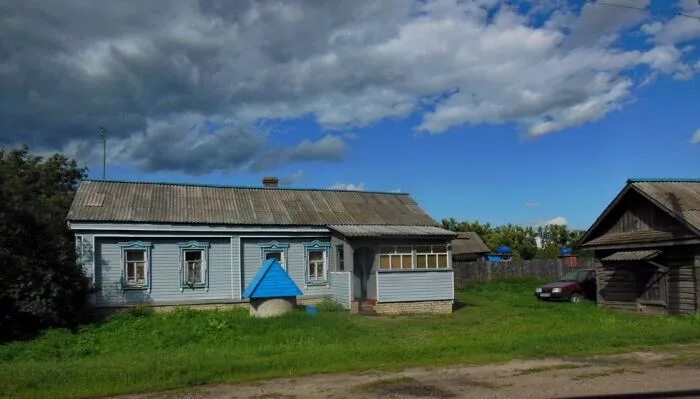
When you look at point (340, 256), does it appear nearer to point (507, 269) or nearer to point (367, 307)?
point (367, 307)

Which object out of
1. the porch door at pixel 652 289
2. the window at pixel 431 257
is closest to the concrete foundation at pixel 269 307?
the window at pixel 431 257

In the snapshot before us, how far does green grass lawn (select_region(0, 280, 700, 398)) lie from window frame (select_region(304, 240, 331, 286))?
3273mm

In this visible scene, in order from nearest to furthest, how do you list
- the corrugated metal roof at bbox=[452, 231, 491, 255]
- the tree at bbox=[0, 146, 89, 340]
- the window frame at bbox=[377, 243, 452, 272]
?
1. the tree at bbox=[0, 146, 89, 340]
2. the window frame at bbox=[377, 243, 452, 272]
3. the corrugated metal roof at bbox=[452, 231, 491, 255]

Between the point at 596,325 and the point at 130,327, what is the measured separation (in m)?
13.3

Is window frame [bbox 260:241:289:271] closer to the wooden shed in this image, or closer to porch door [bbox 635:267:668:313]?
the wooden shed

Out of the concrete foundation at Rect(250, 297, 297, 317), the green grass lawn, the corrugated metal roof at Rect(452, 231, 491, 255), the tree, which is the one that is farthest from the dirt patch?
the corrugated metal roof at Rect(452, 231, 491, 255)

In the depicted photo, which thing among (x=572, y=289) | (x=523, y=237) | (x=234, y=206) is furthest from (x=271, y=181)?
(x=523, y=237)

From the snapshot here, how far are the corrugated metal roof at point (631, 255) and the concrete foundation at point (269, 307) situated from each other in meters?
11.0

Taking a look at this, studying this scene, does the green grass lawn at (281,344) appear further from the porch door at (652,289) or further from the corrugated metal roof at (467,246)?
the corrugated metal roof at (467,246)

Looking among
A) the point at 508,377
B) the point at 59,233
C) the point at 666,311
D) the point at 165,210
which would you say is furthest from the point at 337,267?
the point at 508,377

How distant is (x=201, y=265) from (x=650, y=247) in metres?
15.5

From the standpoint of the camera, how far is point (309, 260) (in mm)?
24547

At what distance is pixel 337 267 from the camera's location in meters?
24.1

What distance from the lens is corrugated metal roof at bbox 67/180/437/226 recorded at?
72.3ft
